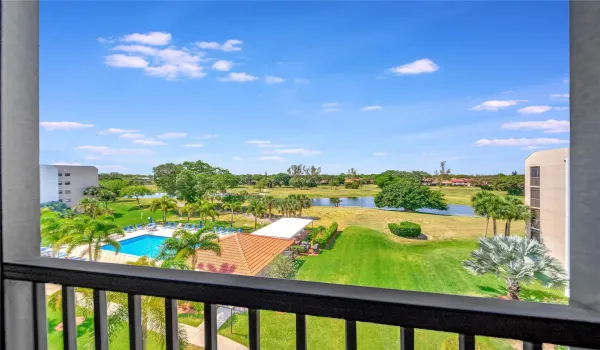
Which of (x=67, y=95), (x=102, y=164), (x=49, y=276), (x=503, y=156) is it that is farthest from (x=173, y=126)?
(x=503, y=156)

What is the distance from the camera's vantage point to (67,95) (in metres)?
1.47

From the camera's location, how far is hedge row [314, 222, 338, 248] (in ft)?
4.55

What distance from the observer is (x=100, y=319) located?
2.98 ft

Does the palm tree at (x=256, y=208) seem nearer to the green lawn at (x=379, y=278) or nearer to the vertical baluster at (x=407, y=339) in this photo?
the green lawn at (x=379, y=278)

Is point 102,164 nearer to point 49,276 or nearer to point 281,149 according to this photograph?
point 49,276

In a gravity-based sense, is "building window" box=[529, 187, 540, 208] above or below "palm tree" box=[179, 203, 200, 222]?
above

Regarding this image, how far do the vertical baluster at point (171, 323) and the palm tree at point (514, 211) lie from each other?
43.1 inches

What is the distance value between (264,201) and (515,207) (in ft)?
3.37

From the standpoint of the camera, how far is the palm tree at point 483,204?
44.8 inches

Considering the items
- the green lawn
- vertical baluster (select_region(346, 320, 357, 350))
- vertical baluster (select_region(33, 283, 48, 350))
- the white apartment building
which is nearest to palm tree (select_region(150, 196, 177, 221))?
the white apartment building

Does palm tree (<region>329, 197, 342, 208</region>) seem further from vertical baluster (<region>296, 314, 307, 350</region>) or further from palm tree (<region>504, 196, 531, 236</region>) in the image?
vertical baluster (<region>296, 314, 307, 350</region>)

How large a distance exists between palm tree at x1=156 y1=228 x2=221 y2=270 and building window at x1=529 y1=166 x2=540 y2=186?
1.27 meters

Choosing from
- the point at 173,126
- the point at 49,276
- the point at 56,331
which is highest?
the point at 173,126

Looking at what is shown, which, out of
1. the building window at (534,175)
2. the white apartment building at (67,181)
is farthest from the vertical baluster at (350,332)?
the white apartment building at (67,181)
